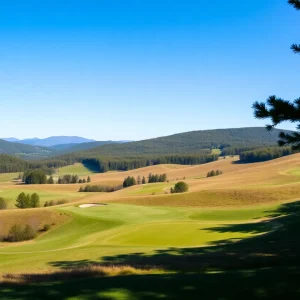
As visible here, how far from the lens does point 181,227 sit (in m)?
38.1

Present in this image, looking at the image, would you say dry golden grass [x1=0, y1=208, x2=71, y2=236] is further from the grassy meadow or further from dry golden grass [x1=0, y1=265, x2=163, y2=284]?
dry golden grass [x1=0, y1=265, x2=163, y2=284]

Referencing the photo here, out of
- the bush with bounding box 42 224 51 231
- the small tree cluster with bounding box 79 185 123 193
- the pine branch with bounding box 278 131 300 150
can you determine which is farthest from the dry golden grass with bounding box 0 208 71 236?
the small tree cluster with bounding box 79 185 123 193

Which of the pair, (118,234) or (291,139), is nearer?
(291,139)

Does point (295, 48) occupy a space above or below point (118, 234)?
above

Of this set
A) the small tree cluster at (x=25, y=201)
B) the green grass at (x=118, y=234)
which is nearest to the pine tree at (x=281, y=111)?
the green grass at (x=118, y=234)

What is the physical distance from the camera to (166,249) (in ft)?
91.7

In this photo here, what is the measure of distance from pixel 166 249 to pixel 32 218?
27.1 metres

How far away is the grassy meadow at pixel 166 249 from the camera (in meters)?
11.1

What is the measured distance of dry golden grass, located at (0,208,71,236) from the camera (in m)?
47.2

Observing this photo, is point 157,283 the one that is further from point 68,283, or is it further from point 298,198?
point 298,198

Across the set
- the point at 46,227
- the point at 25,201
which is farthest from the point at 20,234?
the point at 25,201

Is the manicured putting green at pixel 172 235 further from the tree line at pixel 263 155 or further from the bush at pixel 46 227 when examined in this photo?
the tree line at pixel 263 155

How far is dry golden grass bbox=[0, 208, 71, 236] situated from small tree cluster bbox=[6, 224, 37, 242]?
1.67m

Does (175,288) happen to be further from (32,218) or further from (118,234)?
(32,218)
